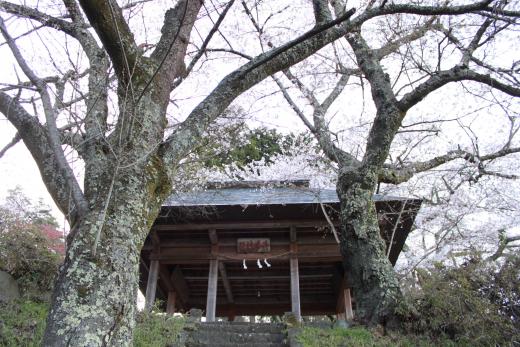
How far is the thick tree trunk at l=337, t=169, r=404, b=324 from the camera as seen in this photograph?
4.77m

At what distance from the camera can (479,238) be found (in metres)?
10.2

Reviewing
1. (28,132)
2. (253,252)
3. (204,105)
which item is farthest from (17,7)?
(253,252)

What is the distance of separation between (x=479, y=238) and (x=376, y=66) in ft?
19.9

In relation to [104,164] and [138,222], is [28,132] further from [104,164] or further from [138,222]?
[138,222]

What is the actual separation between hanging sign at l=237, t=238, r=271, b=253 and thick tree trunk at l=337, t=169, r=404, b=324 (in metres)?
3.27

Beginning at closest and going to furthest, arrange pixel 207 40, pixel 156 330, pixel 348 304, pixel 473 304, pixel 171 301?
pixel 207 40, pixel 473 304, pixel 156 330, pixel 348 304, pixel 171 301

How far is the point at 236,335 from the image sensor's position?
210 inches

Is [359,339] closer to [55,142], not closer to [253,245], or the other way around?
[55,142]

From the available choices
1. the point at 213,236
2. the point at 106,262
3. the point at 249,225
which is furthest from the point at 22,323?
the point at 249,225

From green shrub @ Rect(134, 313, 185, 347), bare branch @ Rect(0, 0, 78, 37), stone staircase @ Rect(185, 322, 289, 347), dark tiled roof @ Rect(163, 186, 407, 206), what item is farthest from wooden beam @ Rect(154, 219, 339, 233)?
bare branch @ Rect(0, 0, 78, 37)

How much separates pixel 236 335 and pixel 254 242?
11.7 feet

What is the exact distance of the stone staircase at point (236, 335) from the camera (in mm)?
5074

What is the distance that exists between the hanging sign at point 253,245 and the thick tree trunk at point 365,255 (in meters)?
3.27

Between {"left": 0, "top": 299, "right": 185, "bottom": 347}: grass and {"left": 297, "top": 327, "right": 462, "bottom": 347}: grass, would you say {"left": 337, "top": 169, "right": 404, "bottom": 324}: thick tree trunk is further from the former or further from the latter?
{"left": 0, "top": 299, "right": 185, "bottom": 347}: grass
